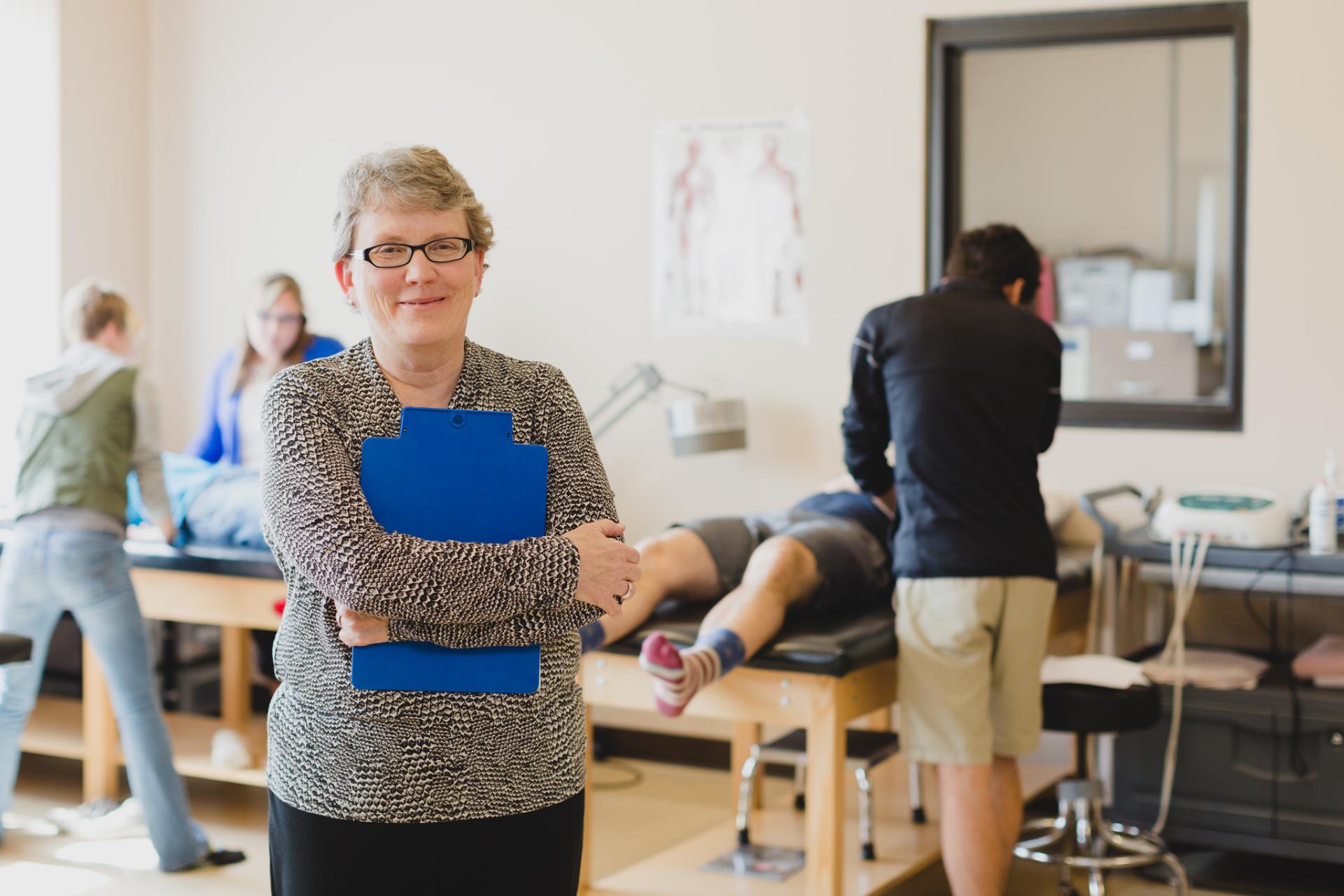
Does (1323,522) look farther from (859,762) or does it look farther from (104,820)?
(104,820)

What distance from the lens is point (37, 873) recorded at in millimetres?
3318

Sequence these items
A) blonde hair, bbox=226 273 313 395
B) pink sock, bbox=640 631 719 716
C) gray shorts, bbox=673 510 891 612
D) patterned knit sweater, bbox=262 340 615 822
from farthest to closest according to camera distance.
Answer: blonde hair, bbox=226 273 313 395 → gray shorts, bbox=673 510 891 612 → pink sock, bbox=640 631 719 716 → patterned knit sweater, bbox=262 340 615 822

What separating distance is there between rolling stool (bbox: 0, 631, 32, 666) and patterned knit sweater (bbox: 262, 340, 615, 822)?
109cm

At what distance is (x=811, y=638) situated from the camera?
2814 millimetres

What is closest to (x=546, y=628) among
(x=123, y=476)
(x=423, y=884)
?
(x=423, y=884)

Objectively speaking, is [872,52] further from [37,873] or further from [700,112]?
[37,873]

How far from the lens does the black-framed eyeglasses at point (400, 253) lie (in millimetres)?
1425

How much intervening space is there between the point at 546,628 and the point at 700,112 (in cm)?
299

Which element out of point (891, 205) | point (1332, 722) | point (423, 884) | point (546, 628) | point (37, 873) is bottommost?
point (37, 873)

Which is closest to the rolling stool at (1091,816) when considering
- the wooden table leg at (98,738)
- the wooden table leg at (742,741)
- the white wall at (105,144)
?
the wooden table leg at (742,741)

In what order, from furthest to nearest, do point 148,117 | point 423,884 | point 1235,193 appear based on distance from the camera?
point 148,117, point 1235,193, point 423,884

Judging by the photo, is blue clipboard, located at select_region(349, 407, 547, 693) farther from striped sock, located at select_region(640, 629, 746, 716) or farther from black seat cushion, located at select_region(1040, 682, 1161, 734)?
black seat cushion, located at select_region(1040, 682, 1161, 734)

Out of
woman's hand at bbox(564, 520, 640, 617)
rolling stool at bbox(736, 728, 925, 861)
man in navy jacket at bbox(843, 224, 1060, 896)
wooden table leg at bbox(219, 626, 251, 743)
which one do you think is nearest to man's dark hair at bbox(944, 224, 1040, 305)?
man in navy jacket at bbox(843, 224, 1060, 896)

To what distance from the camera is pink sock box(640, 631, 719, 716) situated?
2.57 metres
